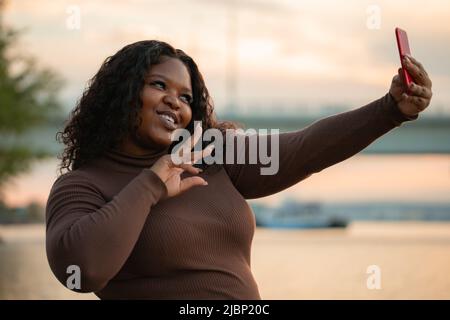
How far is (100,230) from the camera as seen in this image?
3.11 metres

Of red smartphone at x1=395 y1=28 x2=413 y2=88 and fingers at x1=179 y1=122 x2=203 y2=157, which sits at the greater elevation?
red smartphone at x1=395 y1=28 x2=413 y2=88

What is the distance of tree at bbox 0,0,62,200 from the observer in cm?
3016

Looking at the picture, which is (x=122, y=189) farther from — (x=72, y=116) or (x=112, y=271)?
(x=72, y=116)

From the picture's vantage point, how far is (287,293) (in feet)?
45.0

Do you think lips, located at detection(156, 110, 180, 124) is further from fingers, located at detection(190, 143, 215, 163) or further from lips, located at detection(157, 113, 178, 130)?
fingers, located at detection(190, 143, 215, 163)

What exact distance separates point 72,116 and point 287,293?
1015 centimetres

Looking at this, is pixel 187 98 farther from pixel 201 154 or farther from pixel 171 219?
pixel 171 219

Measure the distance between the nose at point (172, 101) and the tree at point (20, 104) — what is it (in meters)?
27.2

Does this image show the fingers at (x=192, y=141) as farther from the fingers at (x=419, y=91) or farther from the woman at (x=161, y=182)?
the fingers at (x=419, y=91)

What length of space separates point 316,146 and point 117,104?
71cm

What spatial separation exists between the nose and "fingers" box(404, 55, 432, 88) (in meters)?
0.76

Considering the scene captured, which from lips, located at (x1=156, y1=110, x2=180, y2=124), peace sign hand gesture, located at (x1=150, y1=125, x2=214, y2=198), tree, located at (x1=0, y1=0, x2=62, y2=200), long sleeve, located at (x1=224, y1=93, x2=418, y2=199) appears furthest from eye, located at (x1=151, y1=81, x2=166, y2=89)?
tree, located at (x1=0, y1=0, x2=62, y2=200)

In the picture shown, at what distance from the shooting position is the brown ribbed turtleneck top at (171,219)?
10.3 feet
